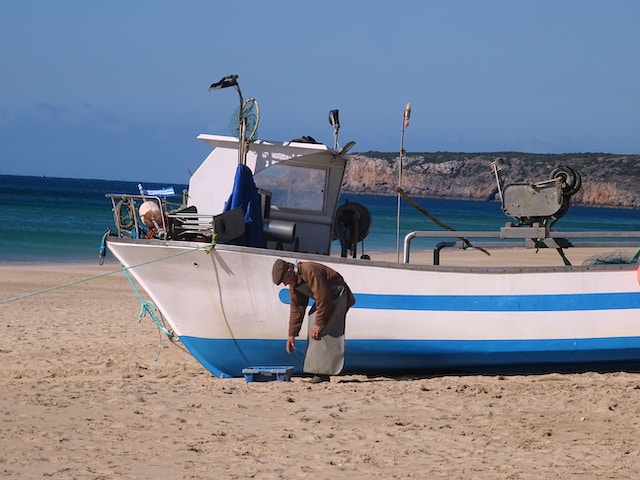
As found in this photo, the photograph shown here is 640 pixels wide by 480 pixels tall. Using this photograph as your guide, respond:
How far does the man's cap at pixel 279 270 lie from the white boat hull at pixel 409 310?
11 cm

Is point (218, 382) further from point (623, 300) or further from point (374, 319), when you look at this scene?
point (623, 300)

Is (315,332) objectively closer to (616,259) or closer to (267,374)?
(267,374)

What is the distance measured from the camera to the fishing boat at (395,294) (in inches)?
366

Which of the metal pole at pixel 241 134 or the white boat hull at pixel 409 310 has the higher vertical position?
the metal pole at pixel 241 134

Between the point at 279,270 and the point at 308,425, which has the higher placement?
the point at 279,270

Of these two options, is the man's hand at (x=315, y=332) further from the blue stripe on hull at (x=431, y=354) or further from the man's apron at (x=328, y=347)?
the blue stripe on hull at (x=431, y=354)

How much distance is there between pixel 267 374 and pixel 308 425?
78.1 inches

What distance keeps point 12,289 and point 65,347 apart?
7016 mm

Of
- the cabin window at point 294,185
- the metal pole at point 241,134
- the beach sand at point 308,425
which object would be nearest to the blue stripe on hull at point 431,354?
the beach sand at point 308,425

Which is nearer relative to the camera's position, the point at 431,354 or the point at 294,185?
the point at 431,354

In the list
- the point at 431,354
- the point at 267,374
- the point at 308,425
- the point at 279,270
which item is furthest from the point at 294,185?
the point at 308,425

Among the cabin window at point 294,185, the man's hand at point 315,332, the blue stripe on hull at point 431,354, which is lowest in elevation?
the blue stripe on hull at point 431,354

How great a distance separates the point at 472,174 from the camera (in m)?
137

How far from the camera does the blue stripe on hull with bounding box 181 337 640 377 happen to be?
9562 mm
